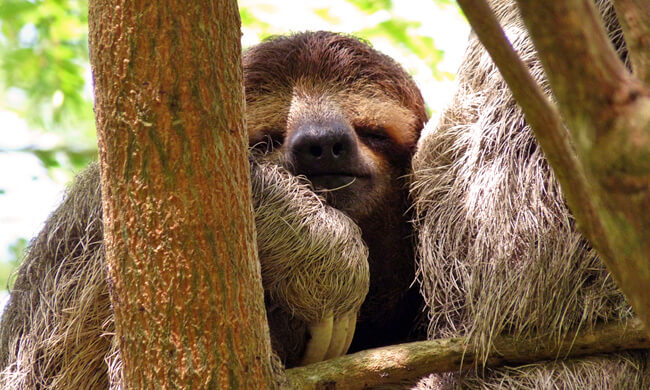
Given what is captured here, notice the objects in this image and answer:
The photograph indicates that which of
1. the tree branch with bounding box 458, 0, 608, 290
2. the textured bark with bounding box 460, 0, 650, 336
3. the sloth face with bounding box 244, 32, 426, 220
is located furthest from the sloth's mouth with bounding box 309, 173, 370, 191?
the textured bark with bounding box 460, 0, 650, 336

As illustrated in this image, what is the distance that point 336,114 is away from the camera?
634 cm

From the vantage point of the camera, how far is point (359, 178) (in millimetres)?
6211

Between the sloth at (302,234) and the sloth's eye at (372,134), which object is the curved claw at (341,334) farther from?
the sloth's eye at (372,134)

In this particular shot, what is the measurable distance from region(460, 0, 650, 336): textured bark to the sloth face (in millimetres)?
3688

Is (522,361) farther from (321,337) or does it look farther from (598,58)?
(598,58)

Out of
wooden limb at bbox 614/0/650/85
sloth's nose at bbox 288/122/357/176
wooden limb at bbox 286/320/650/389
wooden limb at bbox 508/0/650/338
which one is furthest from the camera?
sloth's nose at bbox 288/122/357/176

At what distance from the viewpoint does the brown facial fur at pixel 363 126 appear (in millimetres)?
6328

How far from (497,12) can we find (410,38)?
4.23 meters

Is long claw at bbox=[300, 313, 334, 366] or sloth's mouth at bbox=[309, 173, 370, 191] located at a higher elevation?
sloth's mouth at bbox=[309, 173, 370, 191]

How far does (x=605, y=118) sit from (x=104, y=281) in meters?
4.15

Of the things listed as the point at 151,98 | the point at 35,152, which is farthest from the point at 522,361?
the point at 35,152

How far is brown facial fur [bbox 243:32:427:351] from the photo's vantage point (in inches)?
249

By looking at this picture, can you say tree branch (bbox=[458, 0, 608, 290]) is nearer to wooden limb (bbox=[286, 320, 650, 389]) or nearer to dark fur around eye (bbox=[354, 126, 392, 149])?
wooden limb (bbox=[286, 320, 650, 389])

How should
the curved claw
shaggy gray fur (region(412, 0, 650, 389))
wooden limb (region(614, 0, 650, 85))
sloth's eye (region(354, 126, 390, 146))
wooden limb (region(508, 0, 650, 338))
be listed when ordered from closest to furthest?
wooden limb (region(508, 0, 650, 338)) < wooden limb (region(614, 0, 650, 85)) < shaggy gray fur (region(412, 0, 650, 389)) < the curved claw < sloth's eye (region(354, 126, 390, 146))
